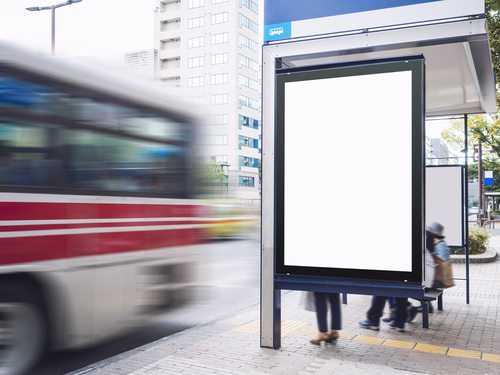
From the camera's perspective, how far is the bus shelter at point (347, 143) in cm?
493

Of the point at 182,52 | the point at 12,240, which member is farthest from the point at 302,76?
the point at 182,52

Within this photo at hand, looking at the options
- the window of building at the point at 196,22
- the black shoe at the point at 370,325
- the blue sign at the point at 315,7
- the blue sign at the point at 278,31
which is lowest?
the black shoe at the point at 370,325

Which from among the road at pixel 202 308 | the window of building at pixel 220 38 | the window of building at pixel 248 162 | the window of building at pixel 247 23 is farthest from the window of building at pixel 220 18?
the road at pixel 202 308

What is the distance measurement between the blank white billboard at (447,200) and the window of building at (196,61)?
244 ft

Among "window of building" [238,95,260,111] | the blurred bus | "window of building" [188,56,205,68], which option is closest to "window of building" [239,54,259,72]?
"window of building" [238,95,260,111]

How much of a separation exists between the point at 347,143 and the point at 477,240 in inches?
452

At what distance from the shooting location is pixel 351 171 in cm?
524

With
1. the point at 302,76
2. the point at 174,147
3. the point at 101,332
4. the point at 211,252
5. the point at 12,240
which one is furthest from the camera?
the point at 211,252

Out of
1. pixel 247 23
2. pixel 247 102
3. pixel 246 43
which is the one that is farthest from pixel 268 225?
pixel 247 23

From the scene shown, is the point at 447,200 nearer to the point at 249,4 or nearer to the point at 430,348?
the point at 430,348

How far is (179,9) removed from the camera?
82812 mm

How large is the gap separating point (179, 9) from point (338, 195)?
82.7 m

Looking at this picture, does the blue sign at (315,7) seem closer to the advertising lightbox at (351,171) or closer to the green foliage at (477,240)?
the advertising lightbox at (351,171)

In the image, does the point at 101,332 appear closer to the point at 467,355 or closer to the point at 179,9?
the point at 467,355
